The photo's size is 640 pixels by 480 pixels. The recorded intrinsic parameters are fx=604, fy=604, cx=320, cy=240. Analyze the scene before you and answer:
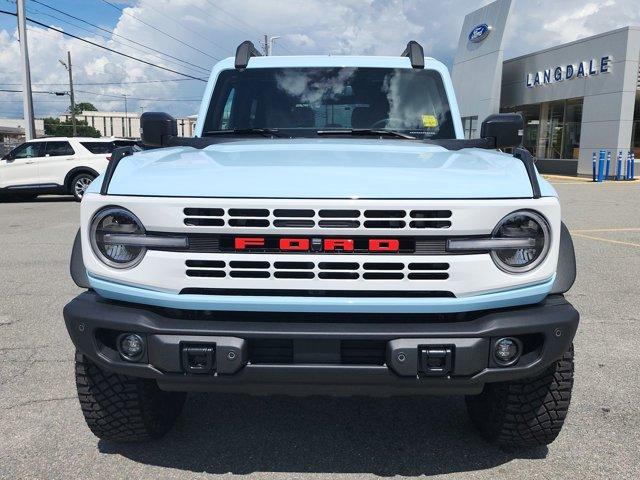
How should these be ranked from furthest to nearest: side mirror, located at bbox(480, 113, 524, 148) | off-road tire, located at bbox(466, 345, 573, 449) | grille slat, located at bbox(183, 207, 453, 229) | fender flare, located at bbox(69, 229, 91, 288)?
1. side mirror, located at bbox(480, 113, 524, 148)
2. off-road tire, located at bbox(466, 345, 573, 449)
3. fender flare, located at bbox(69, 229, 91, 288)
4. grille slat, located at bbox(183, 207, 453, 229)

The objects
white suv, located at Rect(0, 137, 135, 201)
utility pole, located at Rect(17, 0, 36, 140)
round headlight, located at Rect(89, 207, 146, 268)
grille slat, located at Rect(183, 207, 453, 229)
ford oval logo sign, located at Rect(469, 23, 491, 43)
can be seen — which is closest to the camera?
grille slat, located at Rect(183, 207, 453, 229)

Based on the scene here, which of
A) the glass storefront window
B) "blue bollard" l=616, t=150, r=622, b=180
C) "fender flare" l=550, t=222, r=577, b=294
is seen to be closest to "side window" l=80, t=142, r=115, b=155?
"fender flare" l=550, t=222, r=577, b=294

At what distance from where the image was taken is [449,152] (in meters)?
3.06

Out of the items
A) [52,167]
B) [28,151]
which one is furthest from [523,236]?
[28,151]

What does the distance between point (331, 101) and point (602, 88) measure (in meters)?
24.2

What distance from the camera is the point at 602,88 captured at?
24.6 meters

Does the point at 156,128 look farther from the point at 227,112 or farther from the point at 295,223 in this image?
the point at 295,223

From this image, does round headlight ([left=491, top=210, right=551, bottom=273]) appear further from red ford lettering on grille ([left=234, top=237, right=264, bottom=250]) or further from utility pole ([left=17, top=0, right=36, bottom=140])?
utility pole ([left=17, top=0, right=36, bottom=140])

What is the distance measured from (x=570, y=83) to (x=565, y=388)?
27.1 m

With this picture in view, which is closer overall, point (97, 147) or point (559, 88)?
point (97, 147)

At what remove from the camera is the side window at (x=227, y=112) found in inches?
156

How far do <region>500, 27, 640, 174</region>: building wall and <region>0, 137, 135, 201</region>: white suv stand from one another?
1906cm

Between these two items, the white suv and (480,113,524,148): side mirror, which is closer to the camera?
(480,113,524,148): side mirror

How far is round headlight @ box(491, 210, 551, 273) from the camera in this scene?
226 centimetres
